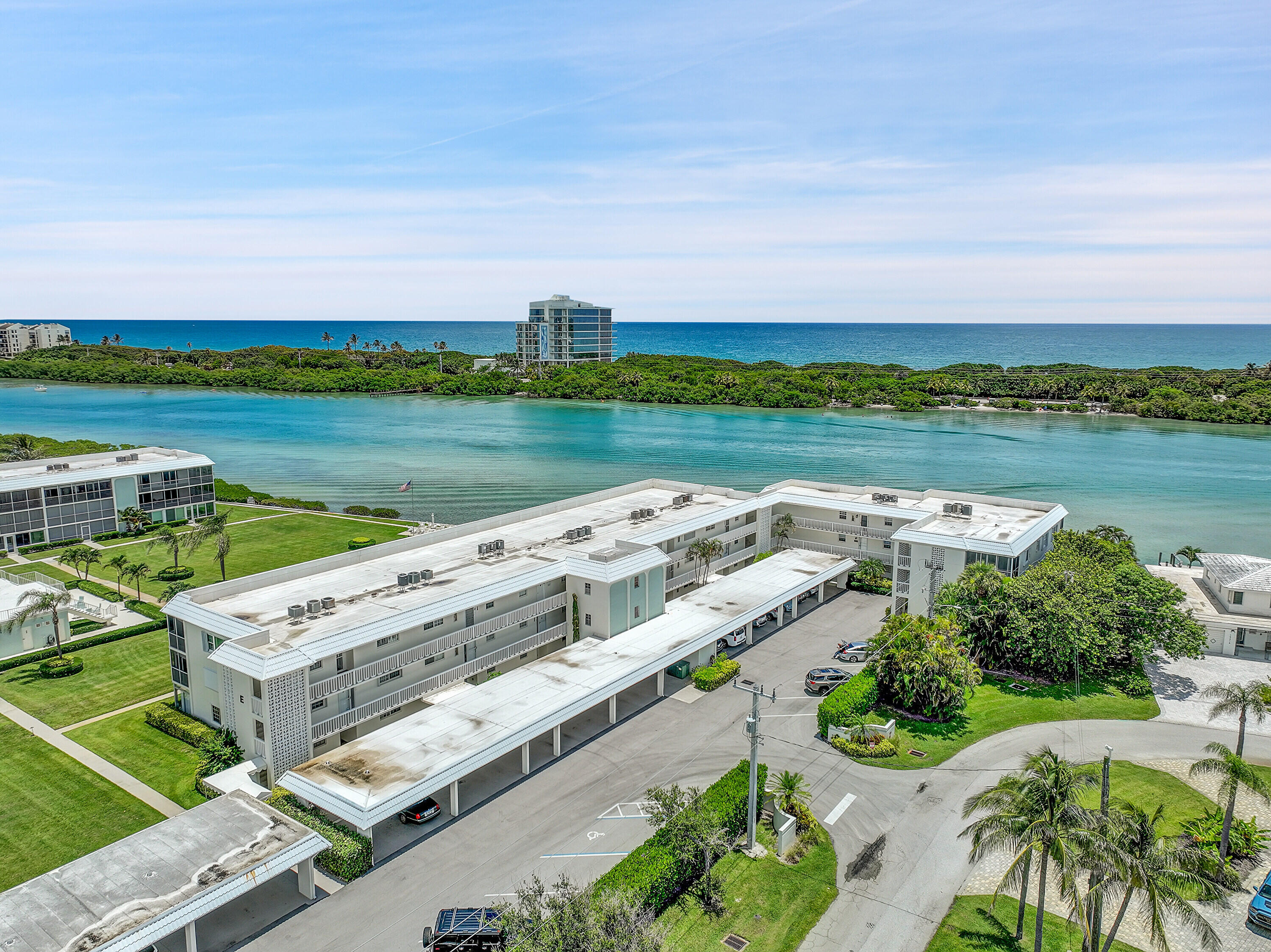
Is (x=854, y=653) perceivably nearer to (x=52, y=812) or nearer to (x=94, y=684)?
(x=52, y=812)

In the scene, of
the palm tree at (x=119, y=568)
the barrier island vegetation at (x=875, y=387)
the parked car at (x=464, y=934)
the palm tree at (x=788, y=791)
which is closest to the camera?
the parked car at (x=464, y=934)

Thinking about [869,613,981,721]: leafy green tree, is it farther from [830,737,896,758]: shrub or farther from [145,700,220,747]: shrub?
[145,700,220,747]: shrub

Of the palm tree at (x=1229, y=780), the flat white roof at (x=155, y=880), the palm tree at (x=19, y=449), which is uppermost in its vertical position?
the palm tree at (x=19, y=449)

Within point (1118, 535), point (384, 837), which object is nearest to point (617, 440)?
point (1118, 535)

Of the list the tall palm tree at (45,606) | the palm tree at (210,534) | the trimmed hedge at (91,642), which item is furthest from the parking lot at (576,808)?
the palm tree at (210,534)

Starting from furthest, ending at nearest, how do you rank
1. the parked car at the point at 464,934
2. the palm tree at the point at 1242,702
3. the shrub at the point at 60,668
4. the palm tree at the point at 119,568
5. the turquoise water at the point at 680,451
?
the turquoise water at the point at 680,451, the palm tree at the point at 119,568, the shrub at the point at 60,668, the palm tree at the point at 1242,702, the parked car at the point at 464,934

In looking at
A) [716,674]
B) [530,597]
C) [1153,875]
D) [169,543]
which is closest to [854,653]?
[716,674]

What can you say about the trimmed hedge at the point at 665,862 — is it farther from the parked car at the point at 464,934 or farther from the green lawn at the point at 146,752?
the green lawn at the point at 146,752
